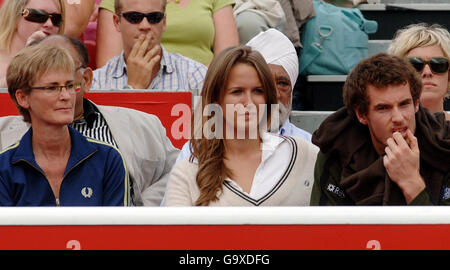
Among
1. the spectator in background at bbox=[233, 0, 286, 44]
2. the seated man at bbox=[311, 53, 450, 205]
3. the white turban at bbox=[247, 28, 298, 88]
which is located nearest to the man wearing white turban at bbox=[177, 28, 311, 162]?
the white turban at bbox=[247, 28, 298, 88]

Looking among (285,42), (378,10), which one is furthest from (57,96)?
(378,10)

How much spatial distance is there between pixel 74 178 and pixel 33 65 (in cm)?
41

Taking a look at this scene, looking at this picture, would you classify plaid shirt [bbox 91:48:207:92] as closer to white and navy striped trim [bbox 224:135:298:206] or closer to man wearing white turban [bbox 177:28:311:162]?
man wearing white turban [bbox 177:28:311:162]

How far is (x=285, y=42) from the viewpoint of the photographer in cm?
346

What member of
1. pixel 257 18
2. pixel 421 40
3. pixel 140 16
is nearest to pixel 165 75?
pixel 140 16

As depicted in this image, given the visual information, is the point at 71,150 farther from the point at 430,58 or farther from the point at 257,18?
the point at 257,18

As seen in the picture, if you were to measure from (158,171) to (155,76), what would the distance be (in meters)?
0.82

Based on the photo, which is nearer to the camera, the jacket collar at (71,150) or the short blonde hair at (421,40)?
the jacket collar at (71,150)

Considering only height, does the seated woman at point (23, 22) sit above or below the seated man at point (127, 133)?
above

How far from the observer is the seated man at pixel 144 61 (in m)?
3.74

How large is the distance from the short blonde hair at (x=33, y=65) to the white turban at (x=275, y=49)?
969 millimetres

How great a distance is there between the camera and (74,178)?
2619 mm

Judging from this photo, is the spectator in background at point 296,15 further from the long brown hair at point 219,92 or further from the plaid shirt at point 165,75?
the long brown hair at point 219,92

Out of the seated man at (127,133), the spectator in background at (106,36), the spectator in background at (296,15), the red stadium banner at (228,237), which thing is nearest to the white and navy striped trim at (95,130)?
the seated man at (127,133)
